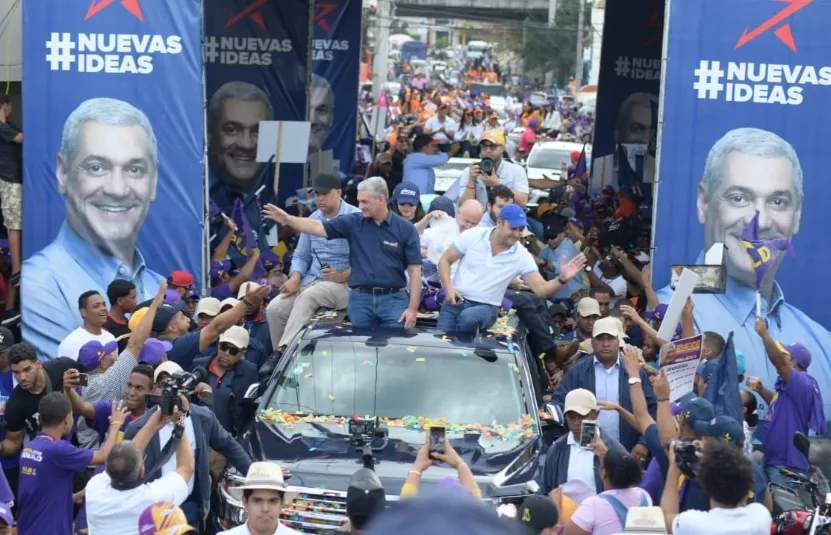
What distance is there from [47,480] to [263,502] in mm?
1835

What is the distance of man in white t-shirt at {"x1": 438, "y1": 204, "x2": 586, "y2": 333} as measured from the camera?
1041cm

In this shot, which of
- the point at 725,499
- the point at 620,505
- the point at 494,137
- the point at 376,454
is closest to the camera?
the point at 725,499

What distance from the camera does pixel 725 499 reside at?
615 centimetres

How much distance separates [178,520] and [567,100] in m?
53.4

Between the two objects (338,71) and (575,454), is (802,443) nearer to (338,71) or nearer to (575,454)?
(575,454)

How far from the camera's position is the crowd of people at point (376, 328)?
661 cm

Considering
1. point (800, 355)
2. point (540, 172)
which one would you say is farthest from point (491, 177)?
point (540, 172)

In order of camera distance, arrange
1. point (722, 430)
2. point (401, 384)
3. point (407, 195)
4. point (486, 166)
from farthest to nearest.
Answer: point (486, 166), point (407, 195), point (401, 384), point (722, 430)

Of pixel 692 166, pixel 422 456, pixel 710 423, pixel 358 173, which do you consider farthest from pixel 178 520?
pixel 358 173

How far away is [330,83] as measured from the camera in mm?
22641

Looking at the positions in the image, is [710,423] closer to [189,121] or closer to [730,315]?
[730,315]

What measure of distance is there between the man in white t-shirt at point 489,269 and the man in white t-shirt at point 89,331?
2396 mm

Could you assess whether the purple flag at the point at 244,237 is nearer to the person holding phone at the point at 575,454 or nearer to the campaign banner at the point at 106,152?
the campaign banner at the point at 106,152

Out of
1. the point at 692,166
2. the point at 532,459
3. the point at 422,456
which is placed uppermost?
the point at 692,166
